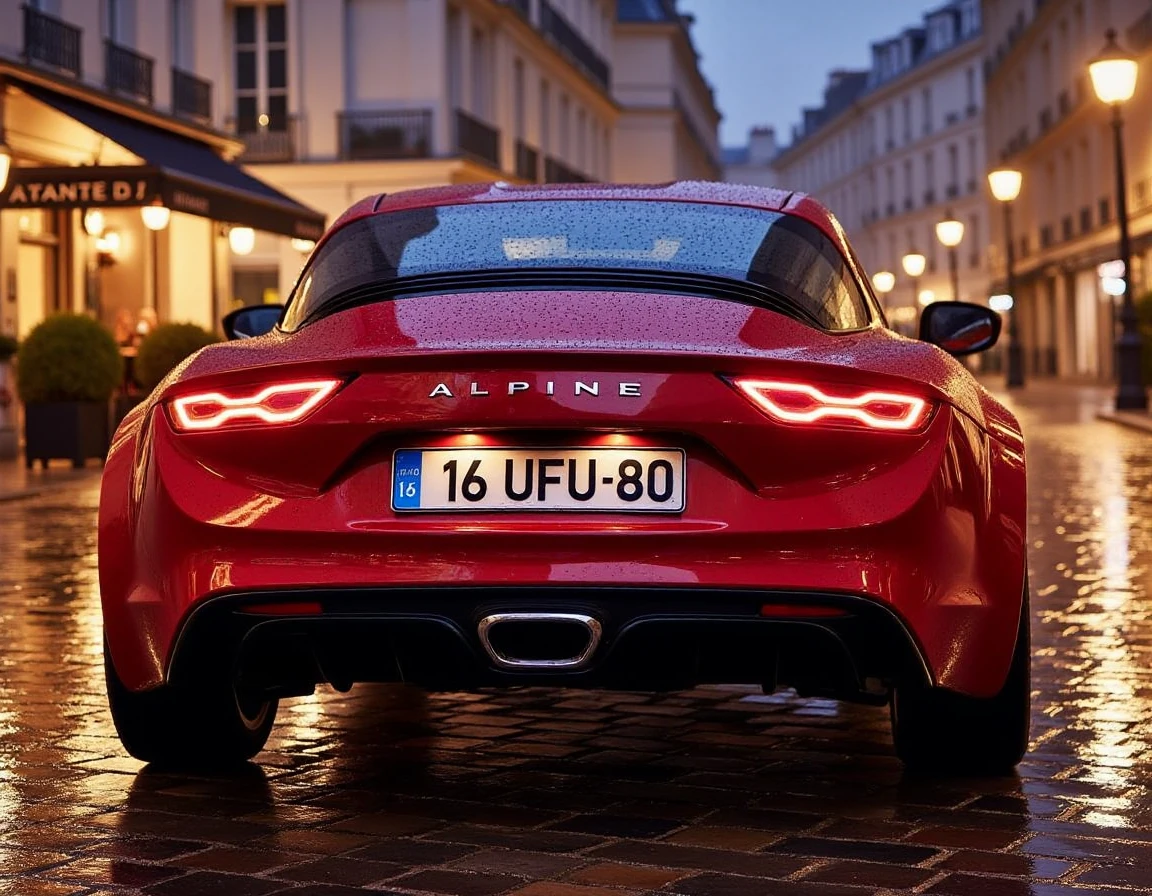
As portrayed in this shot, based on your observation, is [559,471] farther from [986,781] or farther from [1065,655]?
[1065,655]

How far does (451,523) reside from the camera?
14.2 feet

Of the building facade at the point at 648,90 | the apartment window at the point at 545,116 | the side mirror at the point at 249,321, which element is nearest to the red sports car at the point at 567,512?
the side mirror at the point at 249,321

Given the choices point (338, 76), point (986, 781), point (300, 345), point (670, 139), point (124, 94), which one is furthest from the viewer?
point (670, 139)

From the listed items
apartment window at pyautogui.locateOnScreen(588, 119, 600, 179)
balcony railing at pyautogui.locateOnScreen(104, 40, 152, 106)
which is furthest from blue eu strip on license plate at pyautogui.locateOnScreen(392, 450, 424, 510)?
apartment window at pyautogui.locateOnScreen(588, 119, 600, 179)

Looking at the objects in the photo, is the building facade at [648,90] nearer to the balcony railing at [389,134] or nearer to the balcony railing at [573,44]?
the balcony railing at [573,44]

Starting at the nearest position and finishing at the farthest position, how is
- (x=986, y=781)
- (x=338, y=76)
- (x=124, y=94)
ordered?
(x=986, y=781)
(x=124, y=94)
(x=338, y=76)

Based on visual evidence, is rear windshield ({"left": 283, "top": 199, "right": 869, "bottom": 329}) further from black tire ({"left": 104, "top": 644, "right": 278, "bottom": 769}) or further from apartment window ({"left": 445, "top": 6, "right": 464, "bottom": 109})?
apartment window ({"left": 445, "top": 6, "right": 464, "bottom": 109})

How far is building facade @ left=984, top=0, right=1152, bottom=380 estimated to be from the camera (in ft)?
163

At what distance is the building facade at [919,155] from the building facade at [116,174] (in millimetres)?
59129

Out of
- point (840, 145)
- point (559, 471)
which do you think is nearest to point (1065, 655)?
point (559, 471)

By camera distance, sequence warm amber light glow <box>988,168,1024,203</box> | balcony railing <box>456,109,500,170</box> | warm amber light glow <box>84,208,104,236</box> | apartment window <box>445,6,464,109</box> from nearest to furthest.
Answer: warm amber light glow <box>84,208,104,236</box> < warm amber light glow <box>988,168,1024,203</box> < balcony railing <box>456,109,500,170</box> < apartment window <box>445,6,464,109</box>

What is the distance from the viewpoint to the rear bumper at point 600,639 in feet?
14.0

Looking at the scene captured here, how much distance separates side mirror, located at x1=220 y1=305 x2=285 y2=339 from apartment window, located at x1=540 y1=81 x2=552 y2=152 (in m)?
44.4

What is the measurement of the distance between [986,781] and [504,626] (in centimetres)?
138
